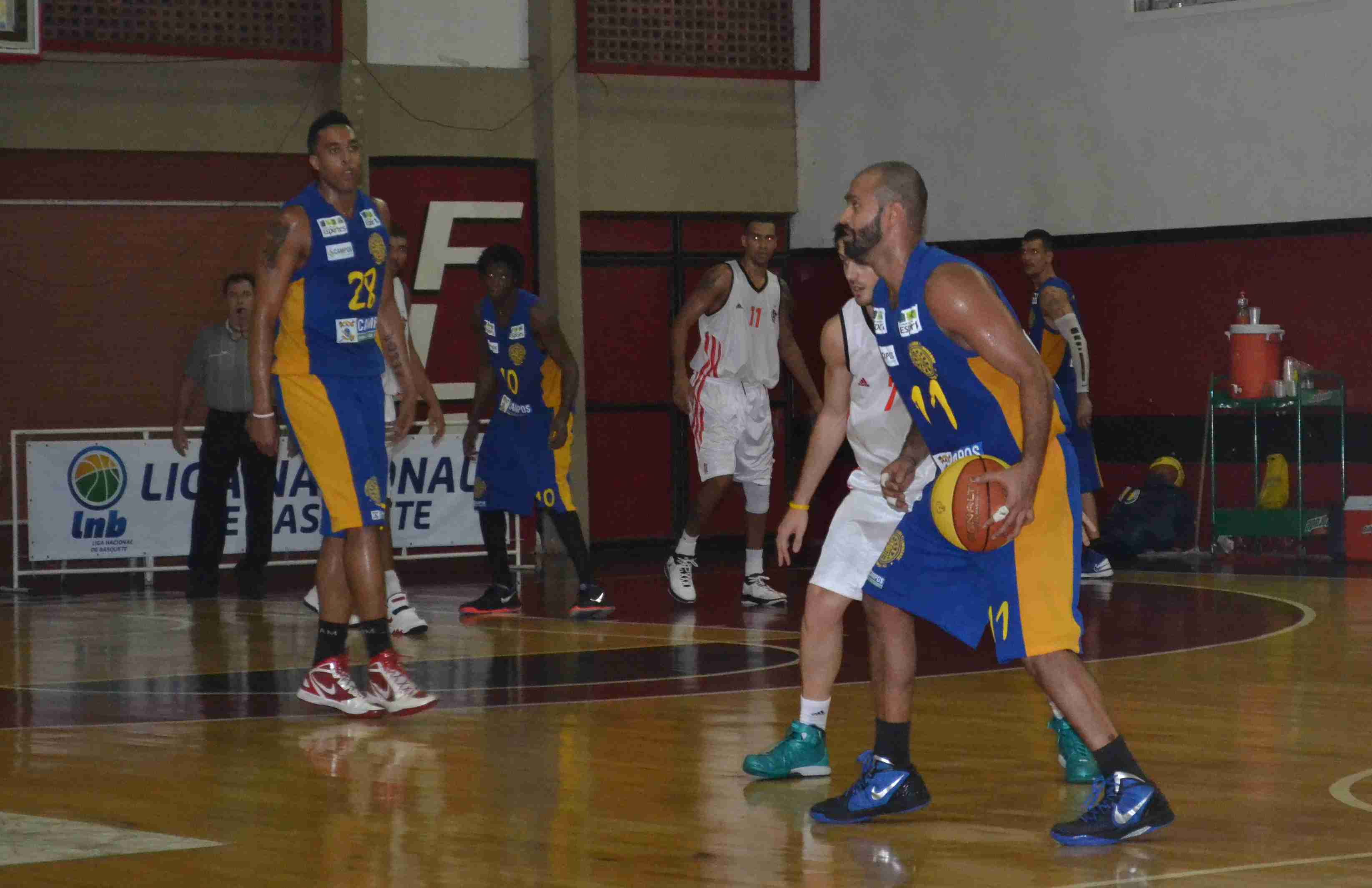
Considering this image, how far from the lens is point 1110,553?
13.5m

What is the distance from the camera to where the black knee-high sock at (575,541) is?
10.5 metres

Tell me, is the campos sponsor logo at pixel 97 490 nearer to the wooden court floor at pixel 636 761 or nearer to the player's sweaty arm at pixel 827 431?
the wooden court floor at pixel 636 761

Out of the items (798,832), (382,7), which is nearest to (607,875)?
(798,832)

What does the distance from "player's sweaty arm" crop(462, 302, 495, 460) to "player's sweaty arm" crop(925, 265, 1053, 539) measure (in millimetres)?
6002

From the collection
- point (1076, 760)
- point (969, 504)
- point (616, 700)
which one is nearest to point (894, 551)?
point (969, 504)

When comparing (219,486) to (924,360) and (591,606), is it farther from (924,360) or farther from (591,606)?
(924,360)

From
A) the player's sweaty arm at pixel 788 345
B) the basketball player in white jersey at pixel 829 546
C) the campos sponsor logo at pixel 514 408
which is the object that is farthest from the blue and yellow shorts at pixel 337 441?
the player's sweaty arm at pixel 788 345

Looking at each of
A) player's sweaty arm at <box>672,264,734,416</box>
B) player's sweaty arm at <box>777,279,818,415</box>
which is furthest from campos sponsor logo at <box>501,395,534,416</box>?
player's sweaty arm at <box>777,279,818,415</box>

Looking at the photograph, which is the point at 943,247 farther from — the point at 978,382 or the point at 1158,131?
the point at 978,382

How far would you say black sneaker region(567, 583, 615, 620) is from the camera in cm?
1035

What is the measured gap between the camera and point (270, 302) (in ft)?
22.6

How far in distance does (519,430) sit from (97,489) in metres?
3.58

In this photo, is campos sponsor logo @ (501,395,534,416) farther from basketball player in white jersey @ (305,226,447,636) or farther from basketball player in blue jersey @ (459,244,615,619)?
basketball player in white jersey @ (305,226,447,636)

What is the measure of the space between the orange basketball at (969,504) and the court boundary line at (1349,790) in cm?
129
